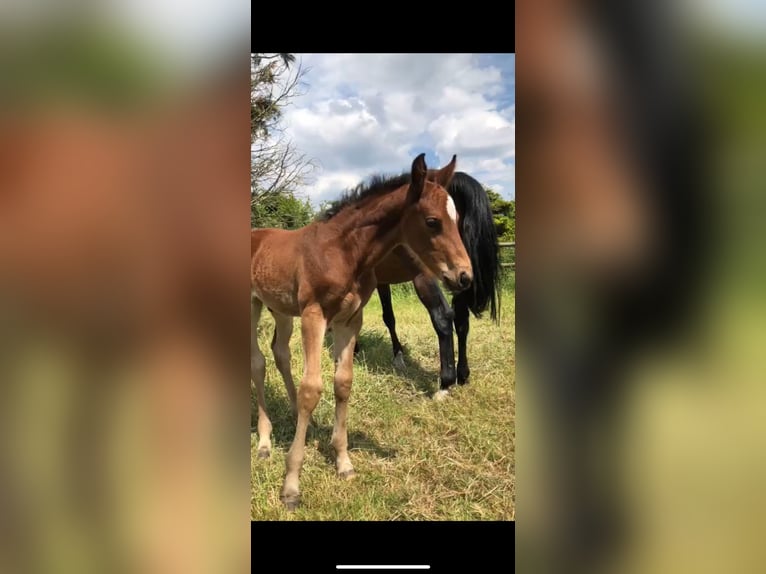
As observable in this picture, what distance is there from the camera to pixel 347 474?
185 cm

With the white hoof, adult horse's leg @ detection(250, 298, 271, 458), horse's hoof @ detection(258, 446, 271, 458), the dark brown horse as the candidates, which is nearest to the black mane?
the dark brown horse

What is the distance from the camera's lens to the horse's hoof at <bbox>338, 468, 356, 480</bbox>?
1834mm

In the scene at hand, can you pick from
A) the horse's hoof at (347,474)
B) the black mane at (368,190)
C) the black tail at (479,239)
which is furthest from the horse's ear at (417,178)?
the horse's hoof at (347,474)

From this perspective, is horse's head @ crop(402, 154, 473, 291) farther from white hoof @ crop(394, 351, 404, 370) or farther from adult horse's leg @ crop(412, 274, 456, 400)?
white hoof @ crop(394, 351, 404, 370)

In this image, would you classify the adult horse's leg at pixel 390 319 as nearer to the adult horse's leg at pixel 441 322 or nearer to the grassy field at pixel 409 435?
the grassy field at pixel 409 435

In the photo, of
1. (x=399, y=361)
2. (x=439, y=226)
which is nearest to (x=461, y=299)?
Answer: (x=399, y=361)

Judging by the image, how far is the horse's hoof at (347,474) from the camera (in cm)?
183

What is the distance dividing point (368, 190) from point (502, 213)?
2.04 feet

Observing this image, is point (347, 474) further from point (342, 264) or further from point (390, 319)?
point (342, 264)

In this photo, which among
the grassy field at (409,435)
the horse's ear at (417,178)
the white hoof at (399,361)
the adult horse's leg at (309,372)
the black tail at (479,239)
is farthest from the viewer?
the white hoof at (399,361)

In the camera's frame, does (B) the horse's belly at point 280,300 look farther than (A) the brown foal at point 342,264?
Yes
